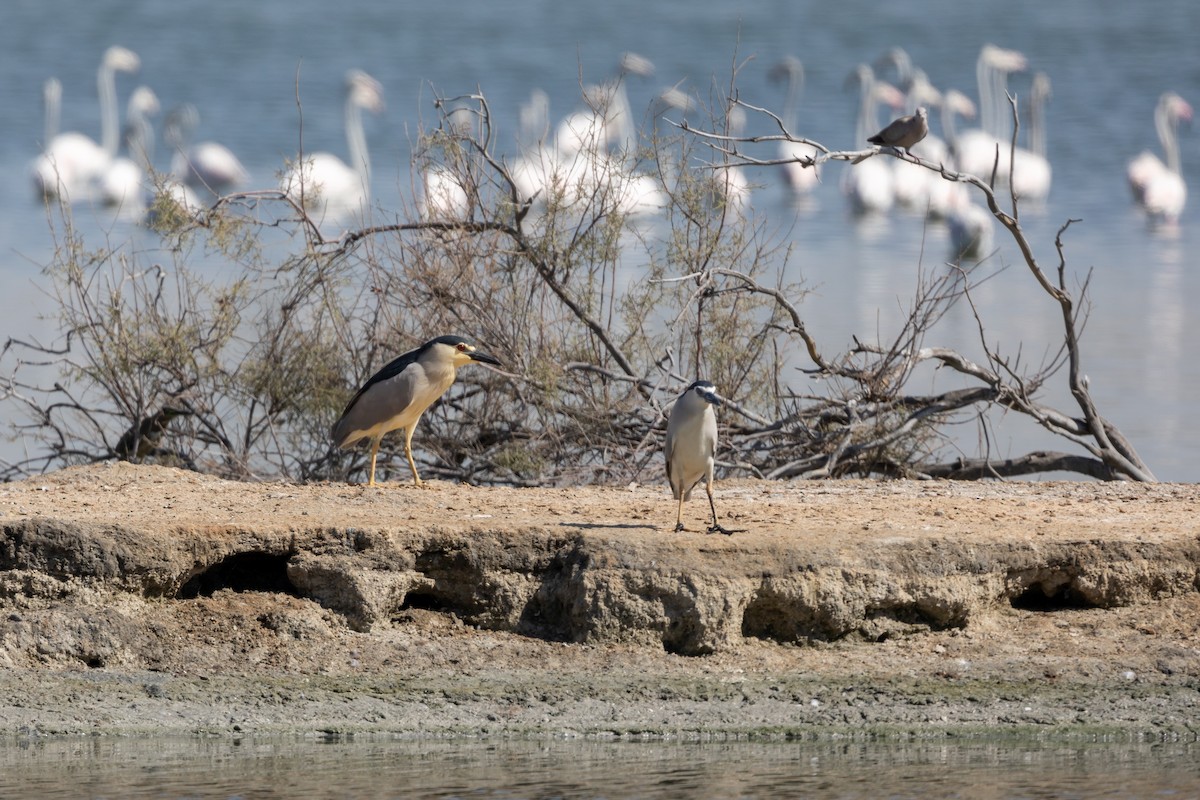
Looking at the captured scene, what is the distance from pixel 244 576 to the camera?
26.4ft

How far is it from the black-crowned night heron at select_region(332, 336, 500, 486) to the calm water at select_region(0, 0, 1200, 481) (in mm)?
2490

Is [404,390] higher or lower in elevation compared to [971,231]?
lower

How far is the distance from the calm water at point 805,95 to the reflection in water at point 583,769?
527 cm

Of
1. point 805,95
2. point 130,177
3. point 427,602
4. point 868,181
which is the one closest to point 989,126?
point 868,181

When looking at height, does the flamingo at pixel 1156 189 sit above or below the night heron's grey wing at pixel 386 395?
above

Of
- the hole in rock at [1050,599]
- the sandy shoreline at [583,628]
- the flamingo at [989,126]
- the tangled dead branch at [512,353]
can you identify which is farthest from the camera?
the flamingo at [989,126]

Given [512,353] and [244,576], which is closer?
[244,576]

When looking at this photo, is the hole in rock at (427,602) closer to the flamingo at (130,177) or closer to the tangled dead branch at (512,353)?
the tangled dead branch at (512,353)

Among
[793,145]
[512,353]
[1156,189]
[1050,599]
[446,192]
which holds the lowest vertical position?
[1050,599]

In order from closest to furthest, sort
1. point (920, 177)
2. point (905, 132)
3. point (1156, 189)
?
1. point (905, 132)
2. point (1156, 189)
3. point (920, 177)

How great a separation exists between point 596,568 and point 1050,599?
2210 millimetres

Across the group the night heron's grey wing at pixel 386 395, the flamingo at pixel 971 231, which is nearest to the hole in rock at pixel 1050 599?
the night heron's grey wing at pixel 386 395

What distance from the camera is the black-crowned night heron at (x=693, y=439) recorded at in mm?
8148

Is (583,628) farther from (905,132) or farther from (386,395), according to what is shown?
(905,132)
